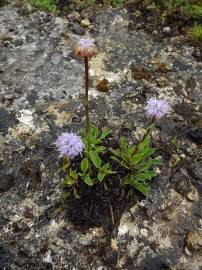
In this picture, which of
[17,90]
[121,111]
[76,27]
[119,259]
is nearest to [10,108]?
[17,90]

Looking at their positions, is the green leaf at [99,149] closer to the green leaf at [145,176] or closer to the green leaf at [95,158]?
the green leaf at [95,158]

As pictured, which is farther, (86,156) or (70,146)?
(86,156)

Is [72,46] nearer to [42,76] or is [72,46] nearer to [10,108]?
[42,76]

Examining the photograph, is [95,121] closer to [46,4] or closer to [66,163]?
[66,163]

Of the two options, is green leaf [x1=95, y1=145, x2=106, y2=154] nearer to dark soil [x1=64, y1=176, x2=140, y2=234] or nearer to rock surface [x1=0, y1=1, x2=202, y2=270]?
dark soil [x1=64, y1=176, x2=140, y2=234]

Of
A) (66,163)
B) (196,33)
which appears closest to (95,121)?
(66,163)

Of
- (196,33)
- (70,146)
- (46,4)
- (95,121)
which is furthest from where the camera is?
(46,4)

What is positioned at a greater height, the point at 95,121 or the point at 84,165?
the point at 84,165

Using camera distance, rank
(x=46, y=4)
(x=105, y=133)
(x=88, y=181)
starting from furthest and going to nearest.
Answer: (x=46, y=4)
(x=105, y=133)
(x=88, y=181)

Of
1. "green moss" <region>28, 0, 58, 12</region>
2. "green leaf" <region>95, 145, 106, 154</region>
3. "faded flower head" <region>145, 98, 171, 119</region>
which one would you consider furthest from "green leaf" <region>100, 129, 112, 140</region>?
"green moss" <region>28, 0, 58, 12</region>
